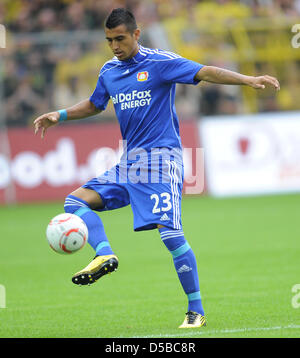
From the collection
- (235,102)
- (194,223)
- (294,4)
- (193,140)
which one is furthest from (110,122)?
(294,4)

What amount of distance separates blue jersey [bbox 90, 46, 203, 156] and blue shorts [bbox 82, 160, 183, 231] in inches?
7.8

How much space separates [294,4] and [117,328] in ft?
59.7

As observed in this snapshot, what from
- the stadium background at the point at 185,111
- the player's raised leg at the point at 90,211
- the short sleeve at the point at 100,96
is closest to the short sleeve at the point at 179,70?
the short sleeve at the point at 100,96

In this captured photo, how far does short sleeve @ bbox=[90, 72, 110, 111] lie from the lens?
7.01 meters

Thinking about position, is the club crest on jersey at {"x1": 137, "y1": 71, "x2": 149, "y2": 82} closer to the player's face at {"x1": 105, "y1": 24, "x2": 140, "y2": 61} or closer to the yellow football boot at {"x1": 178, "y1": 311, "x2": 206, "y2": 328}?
the player's face at {"x1": 105, "y1": 24, "x2": 140, "y2": 61}

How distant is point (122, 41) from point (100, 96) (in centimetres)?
73

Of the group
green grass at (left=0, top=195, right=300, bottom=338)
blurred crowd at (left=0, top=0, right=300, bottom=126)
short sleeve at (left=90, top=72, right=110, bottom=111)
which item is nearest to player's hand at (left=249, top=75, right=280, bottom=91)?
short sleeve at (left=90, top=72, right=110, bottom=111)

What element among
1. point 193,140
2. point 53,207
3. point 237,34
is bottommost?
point 53,207

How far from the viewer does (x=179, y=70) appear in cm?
642

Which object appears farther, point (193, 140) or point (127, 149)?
point (193, 140)

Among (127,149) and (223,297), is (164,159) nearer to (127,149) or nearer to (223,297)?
(127,149)

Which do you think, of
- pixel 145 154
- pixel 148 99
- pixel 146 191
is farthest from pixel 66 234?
pixel 148 99

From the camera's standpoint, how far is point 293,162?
18250 millimetres

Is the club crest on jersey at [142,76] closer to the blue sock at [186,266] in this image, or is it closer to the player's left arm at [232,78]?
the player's left arm at [232,78]
